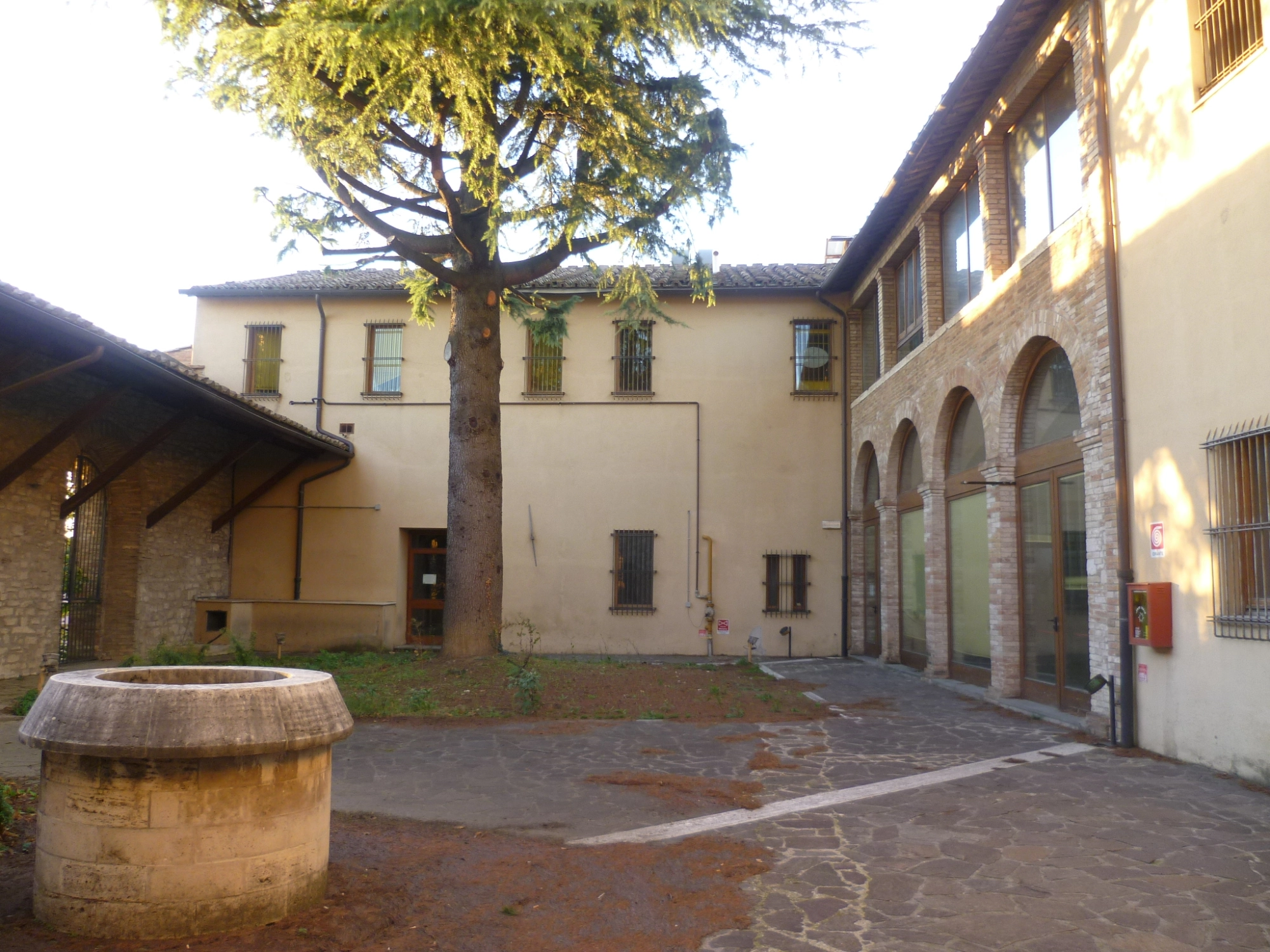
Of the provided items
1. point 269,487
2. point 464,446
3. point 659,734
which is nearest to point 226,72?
point 464,446

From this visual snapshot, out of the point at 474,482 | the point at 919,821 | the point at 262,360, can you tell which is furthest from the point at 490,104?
the point at 262,360

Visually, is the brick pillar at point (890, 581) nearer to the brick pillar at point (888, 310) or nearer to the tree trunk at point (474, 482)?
the brick pillar at point (888, 310)

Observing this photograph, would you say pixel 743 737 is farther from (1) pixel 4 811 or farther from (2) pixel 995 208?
(2) pixel 995 208

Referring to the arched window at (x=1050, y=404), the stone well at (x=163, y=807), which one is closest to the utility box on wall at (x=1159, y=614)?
the arched window at (x=1050, y=404)

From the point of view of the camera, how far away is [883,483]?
15.5 metres

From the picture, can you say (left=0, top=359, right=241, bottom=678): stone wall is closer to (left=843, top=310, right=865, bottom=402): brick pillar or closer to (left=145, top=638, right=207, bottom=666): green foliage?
(left=145, top=638, right=207, bottom=666): green foliage

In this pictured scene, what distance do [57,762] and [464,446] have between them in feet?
27.6

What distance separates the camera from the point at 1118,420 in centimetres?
816

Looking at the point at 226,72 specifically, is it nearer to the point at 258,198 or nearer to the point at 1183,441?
the point at 258,198

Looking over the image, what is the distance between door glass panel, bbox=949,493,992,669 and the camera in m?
11.6

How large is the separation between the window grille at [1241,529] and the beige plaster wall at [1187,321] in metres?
0.10

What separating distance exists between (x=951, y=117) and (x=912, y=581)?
21.4 ft

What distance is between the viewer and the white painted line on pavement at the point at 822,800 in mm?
5305

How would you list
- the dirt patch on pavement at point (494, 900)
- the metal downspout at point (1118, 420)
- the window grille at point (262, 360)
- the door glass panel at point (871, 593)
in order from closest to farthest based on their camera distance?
the dirt patch on pavement at point (494, 900) → the metal downspout at point (1118, 420) → the door glass panel at point (871, 593) → the window grille at point (262, 360)
